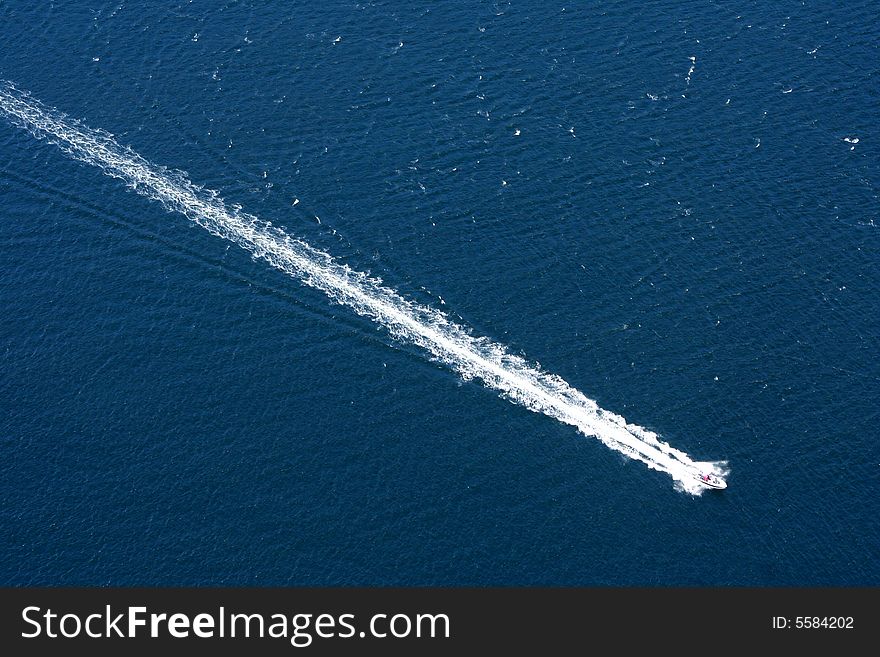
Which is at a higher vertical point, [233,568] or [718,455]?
[718,455]

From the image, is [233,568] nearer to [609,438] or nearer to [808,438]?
[609,438]

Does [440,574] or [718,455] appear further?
[718,455]

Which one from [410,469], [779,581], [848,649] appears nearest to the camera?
[848,649]

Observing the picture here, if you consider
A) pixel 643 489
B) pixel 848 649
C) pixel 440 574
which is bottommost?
pixel 848 649

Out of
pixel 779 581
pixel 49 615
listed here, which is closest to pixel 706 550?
pixel 779 581

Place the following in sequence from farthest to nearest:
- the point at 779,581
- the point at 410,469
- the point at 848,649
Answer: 1. the point at 410,469
2. the point at 779,581
3. the point at 848,649

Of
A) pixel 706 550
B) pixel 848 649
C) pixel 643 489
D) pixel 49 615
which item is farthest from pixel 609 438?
pixel 49 615

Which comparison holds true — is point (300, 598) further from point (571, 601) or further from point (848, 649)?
point (848, 649)
